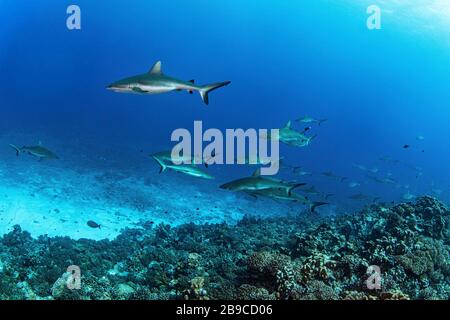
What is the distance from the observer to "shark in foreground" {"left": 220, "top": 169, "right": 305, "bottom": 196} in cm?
838

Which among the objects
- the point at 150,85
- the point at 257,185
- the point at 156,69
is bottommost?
the point at 257,185

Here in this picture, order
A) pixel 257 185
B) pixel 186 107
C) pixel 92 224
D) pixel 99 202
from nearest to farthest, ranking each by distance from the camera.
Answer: pixel 257 185, pixel 92 224, pixel 99 202, pixel 186 107

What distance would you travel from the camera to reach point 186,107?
531 ft

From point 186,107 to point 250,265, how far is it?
156523 millimetres

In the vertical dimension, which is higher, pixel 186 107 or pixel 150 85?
pixel 150 85

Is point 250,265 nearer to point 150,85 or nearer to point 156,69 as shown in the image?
point 150,85

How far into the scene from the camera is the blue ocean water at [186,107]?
65.4 feet

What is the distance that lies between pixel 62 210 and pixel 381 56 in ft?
449

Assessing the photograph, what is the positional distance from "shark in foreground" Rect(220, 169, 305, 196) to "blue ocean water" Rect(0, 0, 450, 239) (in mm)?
7910

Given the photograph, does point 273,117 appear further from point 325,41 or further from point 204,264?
point 204,264

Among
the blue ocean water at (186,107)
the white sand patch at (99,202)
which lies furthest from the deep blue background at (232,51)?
the white sand patch at (99,202)

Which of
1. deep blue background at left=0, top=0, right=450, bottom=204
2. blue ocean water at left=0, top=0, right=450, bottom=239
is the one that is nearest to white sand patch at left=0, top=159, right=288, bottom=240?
blue ocean water at left=0, top=0, right=450, bottom=239

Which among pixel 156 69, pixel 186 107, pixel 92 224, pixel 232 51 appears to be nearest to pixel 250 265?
pixel 156 69
